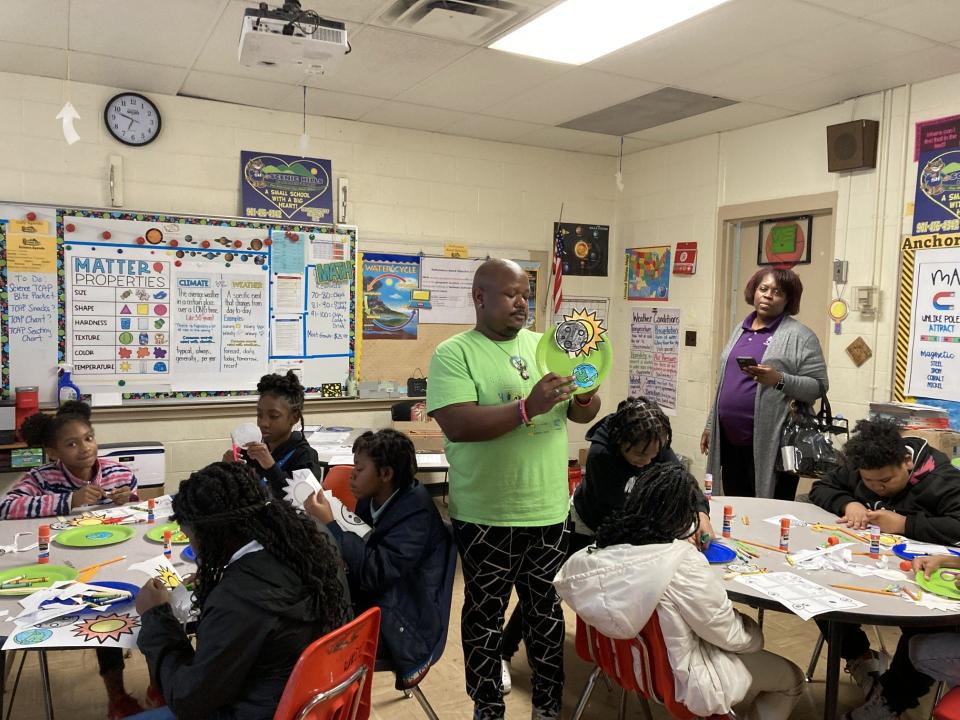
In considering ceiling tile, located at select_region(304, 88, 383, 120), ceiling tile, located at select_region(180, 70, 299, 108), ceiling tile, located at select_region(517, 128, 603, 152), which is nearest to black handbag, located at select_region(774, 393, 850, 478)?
ceiling tile, located at select_region(517, 128, 603, 152)

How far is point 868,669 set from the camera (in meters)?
2.77

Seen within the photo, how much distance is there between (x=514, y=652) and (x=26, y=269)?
133 inches

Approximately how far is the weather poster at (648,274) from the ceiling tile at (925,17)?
244 centimetres

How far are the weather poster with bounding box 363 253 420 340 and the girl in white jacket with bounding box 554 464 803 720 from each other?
338 cm

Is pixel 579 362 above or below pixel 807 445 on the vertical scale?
above

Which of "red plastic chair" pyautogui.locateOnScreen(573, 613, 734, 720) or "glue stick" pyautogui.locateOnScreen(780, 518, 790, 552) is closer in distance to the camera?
"red plastic chair" pyautogui.locateOnScreen(573, 613, 734, 720)

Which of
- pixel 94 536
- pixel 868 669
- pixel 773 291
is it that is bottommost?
pixel 868 669

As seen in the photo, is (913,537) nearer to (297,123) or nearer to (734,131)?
(734,131)

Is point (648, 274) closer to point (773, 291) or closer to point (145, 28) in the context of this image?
point (773, 291)

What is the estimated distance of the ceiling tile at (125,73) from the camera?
3848mm

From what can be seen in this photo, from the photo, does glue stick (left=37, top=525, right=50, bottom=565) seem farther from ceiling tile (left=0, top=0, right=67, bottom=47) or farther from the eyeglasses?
the eyeglasses

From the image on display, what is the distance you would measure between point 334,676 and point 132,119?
12.7 feet

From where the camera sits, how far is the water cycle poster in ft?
12.2

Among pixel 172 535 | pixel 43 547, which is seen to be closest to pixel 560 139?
pixel 172 535
